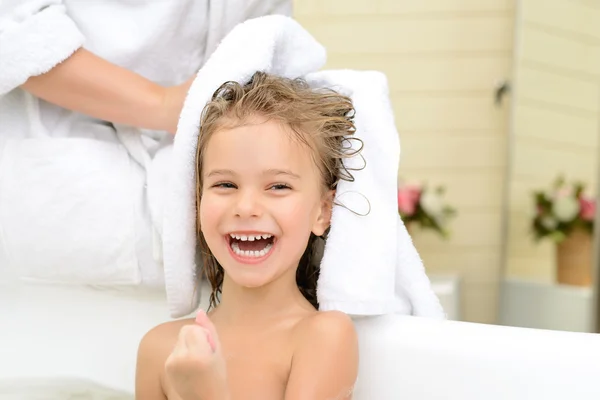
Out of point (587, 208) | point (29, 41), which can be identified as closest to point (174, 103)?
point (29, 41)

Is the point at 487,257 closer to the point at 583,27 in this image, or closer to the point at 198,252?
the point at 583,27

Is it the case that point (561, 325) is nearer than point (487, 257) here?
Yes

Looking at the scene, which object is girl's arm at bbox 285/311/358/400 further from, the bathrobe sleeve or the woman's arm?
the bathrobe sleeve

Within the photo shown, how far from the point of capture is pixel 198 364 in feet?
3.02

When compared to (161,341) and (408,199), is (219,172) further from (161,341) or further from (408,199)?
(408,199)

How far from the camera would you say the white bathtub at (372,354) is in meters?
1.02

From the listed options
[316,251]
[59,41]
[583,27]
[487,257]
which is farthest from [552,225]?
[59,41]

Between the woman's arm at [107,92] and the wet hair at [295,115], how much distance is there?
0.17m

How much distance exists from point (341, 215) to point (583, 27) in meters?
2.12

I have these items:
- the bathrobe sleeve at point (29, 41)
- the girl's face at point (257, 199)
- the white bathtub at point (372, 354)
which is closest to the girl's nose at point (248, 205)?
the girl's face at point (257, 199)

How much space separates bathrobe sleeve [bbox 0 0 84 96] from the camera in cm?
123

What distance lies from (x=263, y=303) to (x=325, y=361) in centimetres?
15

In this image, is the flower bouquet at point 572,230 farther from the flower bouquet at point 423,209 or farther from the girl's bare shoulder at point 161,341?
the girl's bare shoulder at point 161,341

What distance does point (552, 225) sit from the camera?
3.09 m
